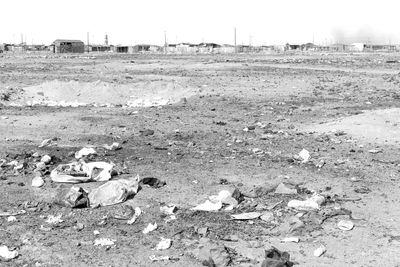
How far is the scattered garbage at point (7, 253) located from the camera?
483 cm

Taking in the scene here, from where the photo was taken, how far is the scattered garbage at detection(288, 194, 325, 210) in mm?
5855

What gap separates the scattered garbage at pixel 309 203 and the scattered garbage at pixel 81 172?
2426 millimetres

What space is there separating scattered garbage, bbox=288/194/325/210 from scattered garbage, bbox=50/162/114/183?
2426 mm

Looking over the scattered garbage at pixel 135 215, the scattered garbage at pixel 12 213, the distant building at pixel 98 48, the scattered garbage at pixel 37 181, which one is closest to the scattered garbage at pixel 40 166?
the scattered garbage at pixel 37 181

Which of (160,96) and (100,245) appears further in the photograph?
(160,96)

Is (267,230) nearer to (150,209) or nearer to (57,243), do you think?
(150,209)

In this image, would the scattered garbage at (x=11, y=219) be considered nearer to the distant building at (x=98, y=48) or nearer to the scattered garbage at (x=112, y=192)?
the scattered garbage at (x=112, y=192)

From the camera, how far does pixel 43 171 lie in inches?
287

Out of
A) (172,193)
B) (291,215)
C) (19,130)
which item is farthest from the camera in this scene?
(19,130)

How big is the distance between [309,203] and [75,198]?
261 cm

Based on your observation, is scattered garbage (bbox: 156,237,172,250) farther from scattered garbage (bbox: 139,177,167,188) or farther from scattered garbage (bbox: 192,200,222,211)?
scattered garbage (bbox: 139,177,167,188)

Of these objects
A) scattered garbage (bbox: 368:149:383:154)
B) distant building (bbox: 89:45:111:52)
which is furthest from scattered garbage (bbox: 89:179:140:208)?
distant building (bbox: 89:45:111:52)

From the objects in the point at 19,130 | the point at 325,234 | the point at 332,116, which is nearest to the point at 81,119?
the point at 19,130

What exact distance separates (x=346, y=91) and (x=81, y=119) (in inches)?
373
